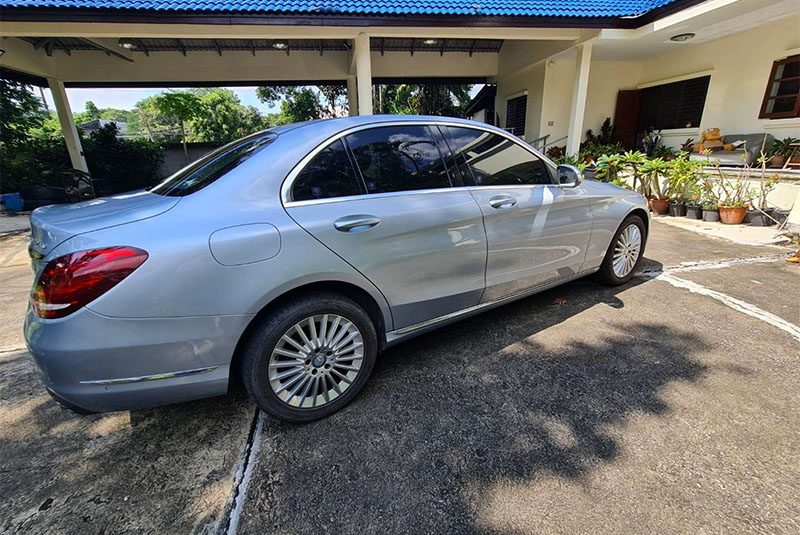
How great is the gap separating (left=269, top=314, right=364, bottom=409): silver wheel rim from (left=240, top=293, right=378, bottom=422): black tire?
0.02 m

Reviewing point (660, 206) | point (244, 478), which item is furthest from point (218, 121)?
point (244, 478)

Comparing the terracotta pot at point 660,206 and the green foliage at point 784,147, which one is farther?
the green foliage at point 784,147

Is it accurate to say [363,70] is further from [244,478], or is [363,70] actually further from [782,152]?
[782,152]

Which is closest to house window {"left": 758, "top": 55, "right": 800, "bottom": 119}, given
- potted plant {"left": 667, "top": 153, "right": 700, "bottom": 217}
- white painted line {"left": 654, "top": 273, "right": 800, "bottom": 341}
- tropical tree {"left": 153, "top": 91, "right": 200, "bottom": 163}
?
potted plant {"left": 667, "top": 153, "right": 700, "bottom": 217}

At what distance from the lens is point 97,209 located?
1938 mm

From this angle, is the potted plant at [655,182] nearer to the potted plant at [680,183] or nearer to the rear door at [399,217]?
the potted plant at [680,183]

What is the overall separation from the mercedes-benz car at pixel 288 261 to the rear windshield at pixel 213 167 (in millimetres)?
19

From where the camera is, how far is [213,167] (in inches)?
86.5

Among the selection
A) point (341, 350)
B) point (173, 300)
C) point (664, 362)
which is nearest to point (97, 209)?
point (173, 300)

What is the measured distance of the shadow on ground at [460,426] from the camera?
63.4 inches

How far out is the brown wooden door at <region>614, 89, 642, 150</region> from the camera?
11297mm

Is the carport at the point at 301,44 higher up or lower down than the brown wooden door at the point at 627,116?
higher up

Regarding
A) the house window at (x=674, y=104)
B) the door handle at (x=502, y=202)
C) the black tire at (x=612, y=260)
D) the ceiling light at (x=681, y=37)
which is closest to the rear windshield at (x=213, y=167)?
the door handle at (x=502, y=202)

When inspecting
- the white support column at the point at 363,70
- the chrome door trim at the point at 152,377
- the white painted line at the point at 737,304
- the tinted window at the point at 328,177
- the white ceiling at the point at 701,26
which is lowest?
the white painted line at the point at 737,304
